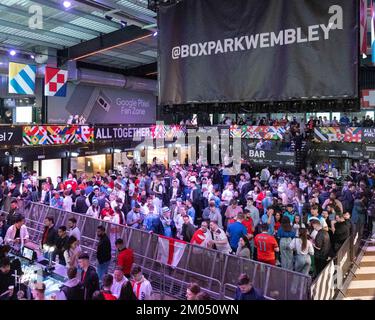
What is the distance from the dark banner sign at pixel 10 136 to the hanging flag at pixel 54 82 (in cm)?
304

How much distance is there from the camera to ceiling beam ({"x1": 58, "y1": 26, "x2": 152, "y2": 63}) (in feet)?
53.7

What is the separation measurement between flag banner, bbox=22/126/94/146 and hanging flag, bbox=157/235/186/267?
10.3 meters

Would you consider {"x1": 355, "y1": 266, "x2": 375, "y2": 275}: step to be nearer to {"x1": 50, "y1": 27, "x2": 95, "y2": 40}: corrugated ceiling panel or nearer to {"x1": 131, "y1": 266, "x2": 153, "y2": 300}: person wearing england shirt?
{"x1": 131, "y1": 266, "x2": 153, "y2": 300}: person wearing england shirt

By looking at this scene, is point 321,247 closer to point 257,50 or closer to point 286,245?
point 286,245

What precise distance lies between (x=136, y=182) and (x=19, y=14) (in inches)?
306

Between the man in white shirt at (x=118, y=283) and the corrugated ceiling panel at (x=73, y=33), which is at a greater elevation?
the corrugated ceiling panel at (x=73, y=33)

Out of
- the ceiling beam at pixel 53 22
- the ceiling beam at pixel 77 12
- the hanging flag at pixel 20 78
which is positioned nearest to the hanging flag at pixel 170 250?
the hanging flag at pixel 20 78

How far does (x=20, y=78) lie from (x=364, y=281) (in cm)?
1146

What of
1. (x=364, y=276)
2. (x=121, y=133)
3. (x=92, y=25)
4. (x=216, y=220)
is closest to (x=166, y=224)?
(x=216, y=220)

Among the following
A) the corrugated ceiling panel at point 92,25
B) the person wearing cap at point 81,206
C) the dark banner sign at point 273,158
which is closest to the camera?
the person wearing cap at point 81,206

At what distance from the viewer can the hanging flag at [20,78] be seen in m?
12.3

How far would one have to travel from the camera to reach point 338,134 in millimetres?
20109

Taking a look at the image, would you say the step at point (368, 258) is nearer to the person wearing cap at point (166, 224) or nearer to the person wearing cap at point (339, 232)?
the person wearing cap at point (339, 232)
